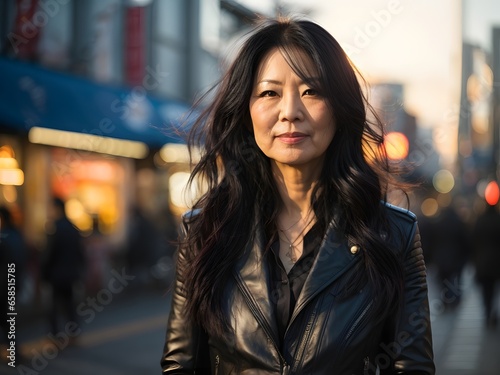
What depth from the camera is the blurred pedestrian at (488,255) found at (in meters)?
11.7

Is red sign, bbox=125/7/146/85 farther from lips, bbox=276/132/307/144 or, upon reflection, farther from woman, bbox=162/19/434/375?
lips, bbox=276/132/307/144

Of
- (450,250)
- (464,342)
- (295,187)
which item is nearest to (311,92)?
(295,187)

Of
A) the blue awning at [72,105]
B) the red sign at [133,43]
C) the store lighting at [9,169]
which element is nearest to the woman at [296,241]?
the blue awning at [72,105]

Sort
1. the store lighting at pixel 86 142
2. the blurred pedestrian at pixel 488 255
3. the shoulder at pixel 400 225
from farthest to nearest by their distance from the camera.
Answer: the store lighting at pixel 86 142, the blurred pedestrian at pixel 488 255, the shoulder at pixel 400 225

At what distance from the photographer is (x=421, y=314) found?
2229 millimetres

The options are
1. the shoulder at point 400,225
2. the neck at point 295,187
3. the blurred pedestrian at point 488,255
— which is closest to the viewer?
the shoulder at point 400,225

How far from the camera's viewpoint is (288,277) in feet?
7.69

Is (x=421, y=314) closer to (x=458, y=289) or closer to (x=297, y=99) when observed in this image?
(x=297, y=99)

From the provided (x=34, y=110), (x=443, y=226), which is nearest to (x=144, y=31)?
(x=34, y=110)

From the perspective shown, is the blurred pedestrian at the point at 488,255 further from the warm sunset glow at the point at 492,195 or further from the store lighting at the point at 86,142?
the store lighting at the point at 86,142

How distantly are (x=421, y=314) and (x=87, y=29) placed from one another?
1549cm

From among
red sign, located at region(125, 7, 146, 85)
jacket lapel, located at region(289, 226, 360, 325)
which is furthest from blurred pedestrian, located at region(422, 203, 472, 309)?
jacket lapel, located at region(289, 226, 360, 325)

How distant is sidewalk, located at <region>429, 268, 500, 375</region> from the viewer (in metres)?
8.61

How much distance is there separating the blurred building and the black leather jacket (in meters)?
8.71
